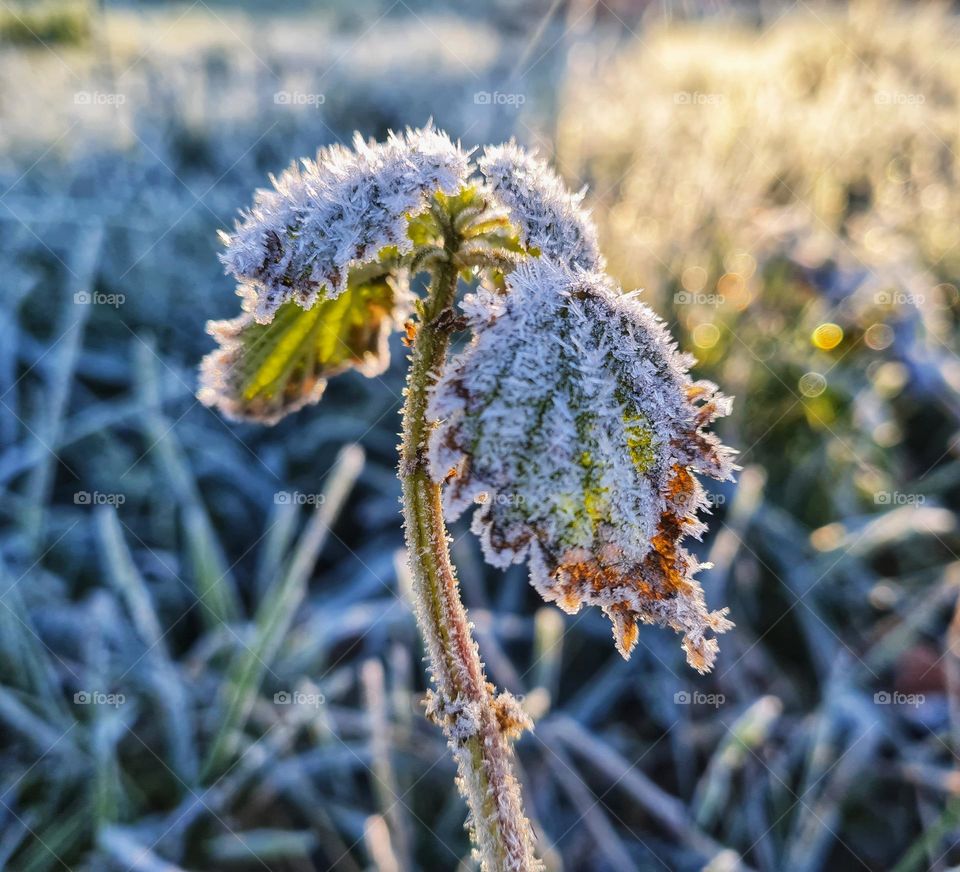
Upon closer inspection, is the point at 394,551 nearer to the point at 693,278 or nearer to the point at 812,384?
the point at 812,384

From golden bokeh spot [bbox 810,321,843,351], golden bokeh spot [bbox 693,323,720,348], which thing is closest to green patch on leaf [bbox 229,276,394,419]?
golden bokeh spot [bbox 693,323,720,348]

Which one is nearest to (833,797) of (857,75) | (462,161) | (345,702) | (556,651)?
(556,651)

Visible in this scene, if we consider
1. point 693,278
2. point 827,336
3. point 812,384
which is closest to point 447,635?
point 812,384

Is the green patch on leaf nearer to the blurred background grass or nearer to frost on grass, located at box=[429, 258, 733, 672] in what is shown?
frost on grass, located at box=[429, 258, 733, 672]

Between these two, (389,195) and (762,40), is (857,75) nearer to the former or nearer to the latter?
(762,40)

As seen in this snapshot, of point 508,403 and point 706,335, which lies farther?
point 706,335
